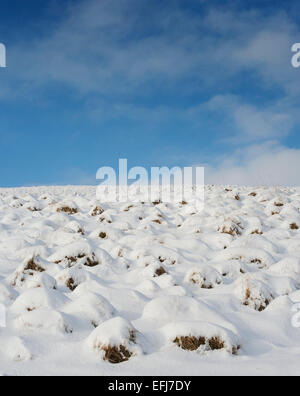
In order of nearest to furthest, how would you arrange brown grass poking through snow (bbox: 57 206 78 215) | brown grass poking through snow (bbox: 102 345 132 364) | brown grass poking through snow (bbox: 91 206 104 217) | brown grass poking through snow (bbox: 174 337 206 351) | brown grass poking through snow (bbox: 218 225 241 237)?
brown grass poking through snow (bbox: 102 345 132 364) < brown grass poking through snow (bbox: 174 337 206 351) < brown grass poking through snow (bbox: 218 225 241 237) < brown grass poking through snow (bbox: 91 206 104 217) < brown grass poking through snow (bbox: 57 206 78 215)

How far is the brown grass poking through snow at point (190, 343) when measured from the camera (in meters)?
3.32

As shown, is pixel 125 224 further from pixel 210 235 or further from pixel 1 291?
pixel 1 291

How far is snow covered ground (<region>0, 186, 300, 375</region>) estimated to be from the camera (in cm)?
317

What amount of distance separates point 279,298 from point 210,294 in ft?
2.85

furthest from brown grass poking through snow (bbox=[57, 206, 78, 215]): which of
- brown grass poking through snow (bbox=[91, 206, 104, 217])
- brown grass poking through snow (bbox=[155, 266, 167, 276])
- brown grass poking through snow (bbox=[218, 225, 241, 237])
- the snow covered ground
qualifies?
brown grass poking through snow (bbox=[155, 266, 167, 276])

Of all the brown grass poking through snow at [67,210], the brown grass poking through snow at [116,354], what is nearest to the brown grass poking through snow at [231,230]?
the brown grass poking through snow at [67,210]

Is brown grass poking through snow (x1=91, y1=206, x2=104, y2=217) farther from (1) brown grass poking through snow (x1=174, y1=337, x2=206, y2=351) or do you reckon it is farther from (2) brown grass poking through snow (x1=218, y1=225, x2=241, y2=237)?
(1) brown grass poking through snow (x1=174, y1=337, x2=206, y2=351)

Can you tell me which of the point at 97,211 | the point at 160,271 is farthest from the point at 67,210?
the point at 160,271

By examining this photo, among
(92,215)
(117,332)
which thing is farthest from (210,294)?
(92,215)

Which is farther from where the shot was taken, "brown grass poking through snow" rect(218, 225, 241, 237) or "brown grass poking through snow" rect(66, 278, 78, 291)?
"brown grass poking through snow" rect(218, 225, 241, 237)

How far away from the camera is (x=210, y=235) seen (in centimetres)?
777

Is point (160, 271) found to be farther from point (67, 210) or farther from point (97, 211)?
point (67, 210)

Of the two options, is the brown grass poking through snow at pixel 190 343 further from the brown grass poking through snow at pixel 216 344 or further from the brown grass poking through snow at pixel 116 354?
the brown grass poking through snow at pixel 116 354

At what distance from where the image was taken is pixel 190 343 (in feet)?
11.0
